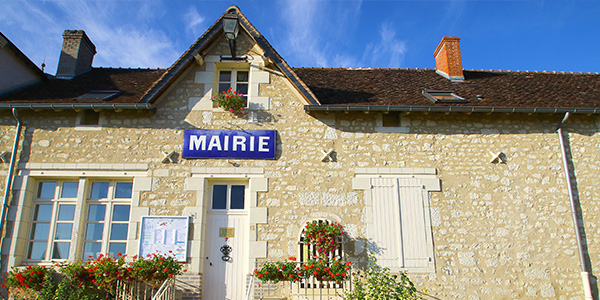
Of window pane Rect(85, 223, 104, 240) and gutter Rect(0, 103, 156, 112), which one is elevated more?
gutter Rect(0, 103, 156, 112)

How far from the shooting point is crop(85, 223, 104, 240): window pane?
6.73 meters

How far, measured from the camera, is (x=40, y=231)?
677cm

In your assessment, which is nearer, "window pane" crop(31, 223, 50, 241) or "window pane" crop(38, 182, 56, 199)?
"window pane" crop(31, 223, 50, 241)

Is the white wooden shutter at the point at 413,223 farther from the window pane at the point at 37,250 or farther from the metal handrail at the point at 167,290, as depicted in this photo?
the window pane at the point at 37,250

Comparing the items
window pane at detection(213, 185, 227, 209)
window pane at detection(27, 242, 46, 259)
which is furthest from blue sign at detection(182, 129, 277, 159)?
window pane at detection(27, 242, 46, 259)

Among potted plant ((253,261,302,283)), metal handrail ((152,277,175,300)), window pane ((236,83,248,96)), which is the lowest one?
metal handrail ((152,277,175,300))

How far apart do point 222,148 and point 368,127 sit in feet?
8.15

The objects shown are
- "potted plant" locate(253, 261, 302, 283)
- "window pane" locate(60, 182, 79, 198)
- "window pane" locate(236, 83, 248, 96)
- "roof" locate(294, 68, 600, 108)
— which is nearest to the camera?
"potted plant" locate(253, 261, 302, 283)

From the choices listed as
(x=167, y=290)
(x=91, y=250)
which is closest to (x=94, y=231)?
(x=91, y=250)

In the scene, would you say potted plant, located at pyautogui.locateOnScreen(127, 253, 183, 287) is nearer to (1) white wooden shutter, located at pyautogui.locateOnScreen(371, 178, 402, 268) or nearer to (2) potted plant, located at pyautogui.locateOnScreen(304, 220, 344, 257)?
(2) potted plant, located at pyautogui.locateOnScreen(304, 220, 344, 257)

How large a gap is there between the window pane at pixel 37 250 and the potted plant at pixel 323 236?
4.12 m

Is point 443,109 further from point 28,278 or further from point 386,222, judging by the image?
point 28,278

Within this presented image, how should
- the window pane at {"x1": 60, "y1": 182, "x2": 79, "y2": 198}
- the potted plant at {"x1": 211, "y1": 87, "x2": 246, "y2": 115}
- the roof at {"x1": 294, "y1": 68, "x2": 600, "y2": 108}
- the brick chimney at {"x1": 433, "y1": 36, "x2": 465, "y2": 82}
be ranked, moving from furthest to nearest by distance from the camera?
the brick chimney at {"x1": 433, "y1": 36, "x2": 465, "y2": 82} → the roof at {"x1": 294, "y1": 68, "x2": 600, "y2": 108} → the potted plant at {"x1": 211, "y1": 87, "x2": 246, "y2": 115} → the window pane at {"x1": 60, "y1": 182, "x2": 79, "y2": 198}

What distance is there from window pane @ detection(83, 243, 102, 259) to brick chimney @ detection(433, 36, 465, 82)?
7509mm
